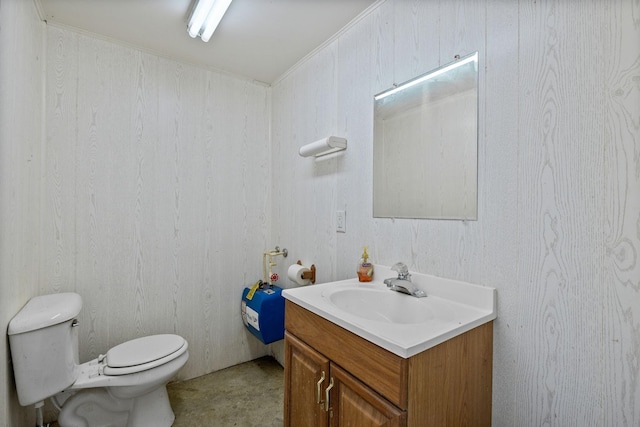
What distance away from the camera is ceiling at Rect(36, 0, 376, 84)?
1.57 m

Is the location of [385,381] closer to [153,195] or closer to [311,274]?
[311,274]

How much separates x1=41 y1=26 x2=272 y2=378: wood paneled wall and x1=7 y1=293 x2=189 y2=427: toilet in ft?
0.95

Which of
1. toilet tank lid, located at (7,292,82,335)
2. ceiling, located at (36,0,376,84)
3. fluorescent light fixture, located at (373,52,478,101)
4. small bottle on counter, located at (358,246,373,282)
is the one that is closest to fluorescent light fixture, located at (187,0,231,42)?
ceiling, located at (36,0,376,84)

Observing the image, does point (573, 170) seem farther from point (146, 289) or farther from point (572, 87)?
point (146, 289)

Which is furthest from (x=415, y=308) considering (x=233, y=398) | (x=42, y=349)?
(x=42, y=349)

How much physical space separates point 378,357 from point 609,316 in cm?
67

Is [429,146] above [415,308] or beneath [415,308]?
above

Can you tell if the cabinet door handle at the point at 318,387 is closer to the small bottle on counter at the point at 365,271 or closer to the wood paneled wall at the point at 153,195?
the small bottle on counter at the point at 365,271

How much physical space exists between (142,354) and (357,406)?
1.33 metres

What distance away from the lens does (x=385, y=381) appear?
2.76ft

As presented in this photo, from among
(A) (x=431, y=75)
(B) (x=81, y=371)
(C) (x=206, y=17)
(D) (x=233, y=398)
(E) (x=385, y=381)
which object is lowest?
(D) (x=233, y=398)

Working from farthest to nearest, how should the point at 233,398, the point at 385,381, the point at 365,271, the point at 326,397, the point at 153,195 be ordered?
the point at 153,195 → the point at 233,398 → the point at 365,271 → the point at 326,397 → the point at 385,381

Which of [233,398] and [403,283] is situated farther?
[233,398]

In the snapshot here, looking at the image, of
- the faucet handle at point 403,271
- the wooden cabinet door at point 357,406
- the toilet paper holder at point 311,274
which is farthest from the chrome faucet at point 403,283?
the toilet paper holder at point 311,274
